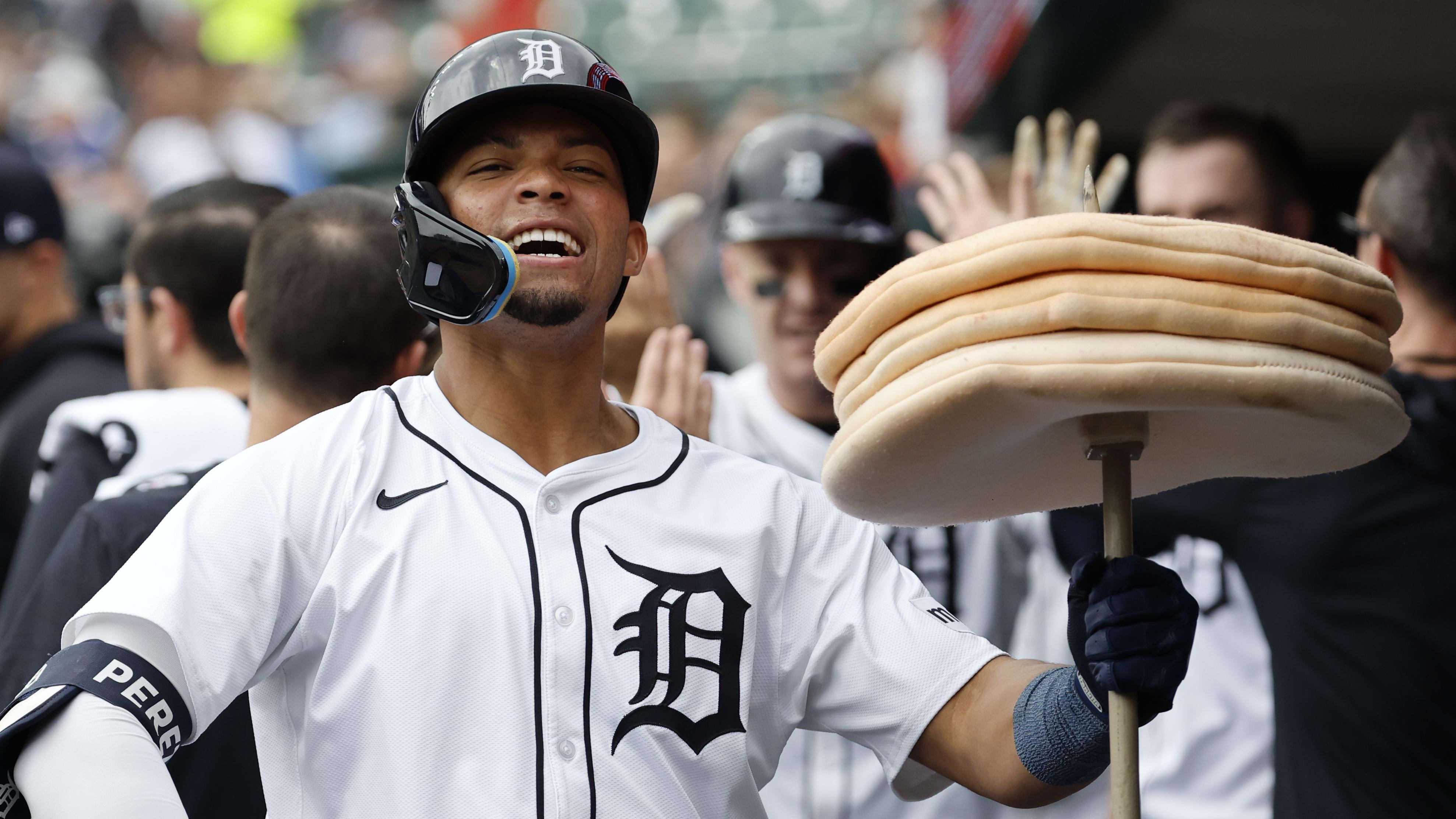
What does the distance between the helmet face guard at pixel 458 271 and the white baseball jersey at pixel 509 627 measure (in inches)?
8.4

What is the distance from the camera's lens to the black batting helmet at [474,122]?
7.13ft

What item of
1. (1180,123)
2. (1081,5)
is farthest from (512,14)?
(1180,123)

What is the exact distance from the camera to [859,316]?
1975mm

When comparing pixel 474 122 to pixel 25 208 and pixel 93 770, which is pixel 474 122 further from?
pixel 25 208

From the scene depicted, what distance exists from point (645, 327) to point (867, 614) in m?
1.58

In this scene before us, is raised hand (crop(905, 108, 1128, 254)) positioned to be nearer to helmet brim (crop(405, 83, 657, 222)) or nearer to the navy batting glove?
helmet brim (crop(405, 83, 657, 222))

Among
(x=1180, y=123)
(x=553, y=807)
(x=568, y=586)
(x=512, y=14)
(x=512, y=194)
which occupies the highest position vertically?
(x=512, y=14)

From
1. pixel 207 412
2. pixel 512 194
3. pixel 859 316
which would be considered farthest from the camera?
pixel 207 412

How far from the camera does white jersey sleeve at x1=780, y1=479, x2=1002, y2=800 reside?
233 cm

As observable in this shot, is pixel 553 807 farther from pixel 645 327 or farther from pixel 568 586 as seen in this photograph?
pixel 645 327

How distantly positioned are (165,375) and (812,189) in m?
1.81

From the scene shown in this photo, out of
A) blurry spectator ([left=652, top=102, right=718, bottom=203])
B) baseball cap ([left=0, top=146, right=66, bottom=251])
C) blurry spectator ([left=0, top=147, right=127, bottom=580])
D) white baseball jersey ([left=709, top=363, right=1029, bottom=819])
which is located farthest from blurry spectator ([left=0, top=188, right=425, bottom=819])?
blurry spectator ([left=652, top=102, right=718, bottom=203])

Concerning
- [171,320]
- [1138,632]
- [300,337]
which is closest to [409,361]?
[300,337]

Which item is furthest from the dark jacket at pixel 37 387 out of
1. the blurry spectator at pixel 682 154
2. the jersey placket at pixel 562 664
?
the blurry spectator at pixel 682 154
